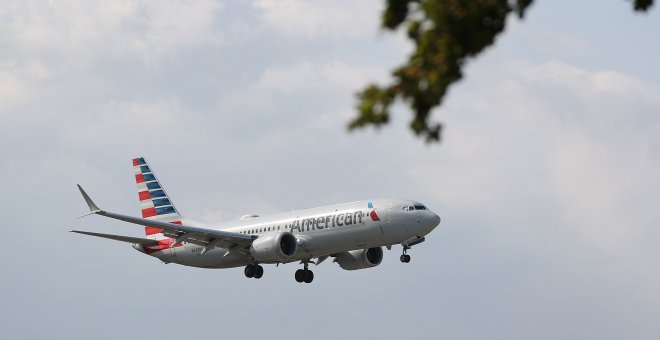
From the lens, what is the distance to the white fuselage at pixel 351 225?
67188mm

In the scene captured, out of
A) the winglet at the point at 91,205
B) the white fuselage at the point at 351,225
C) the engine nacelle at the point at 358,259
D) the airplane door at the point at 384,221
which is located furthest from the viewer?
the engine nacelle at the point at 358,259

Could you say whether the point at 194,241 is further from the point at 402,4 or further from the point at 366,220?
the point at 402,4

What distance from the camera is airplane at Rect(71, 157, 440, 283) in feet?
221

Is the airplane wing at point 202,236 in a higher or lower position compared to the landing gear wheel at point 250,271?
higher

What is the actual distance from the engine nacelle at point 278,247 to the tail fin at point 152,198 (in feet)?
47.5

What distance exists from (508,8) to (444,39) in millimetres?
1147

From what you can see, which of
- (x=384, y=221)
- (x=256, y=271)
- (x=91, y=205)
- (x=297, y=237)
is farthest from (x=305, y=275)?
(x=91, y=205)

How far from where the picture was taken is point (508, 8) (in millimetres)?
16094

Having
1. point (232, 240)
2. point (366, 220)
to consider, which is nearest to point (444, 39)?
point (366, 220)

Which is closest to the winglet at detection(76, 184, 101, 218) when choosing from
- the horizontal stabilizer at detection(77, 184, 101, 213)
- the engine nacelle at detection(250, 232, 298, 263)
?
the horizontal stabilizer at detection(77, 184, 101, 213)

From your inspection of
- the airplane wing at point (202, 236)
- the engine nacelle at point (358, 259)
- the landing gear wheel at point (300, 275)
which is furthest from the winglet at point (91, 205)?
the engine nacelle at point (358, 259)

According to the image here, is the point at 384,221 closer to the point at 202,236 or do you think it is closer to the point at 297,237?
the point at 297,237

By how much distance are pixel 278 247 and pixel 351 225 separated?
4.68 metres

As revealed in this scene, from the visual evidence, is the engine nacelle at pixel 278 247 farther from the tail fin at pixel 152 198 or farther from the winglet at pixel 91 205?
the tail fin at pixel 152 198
